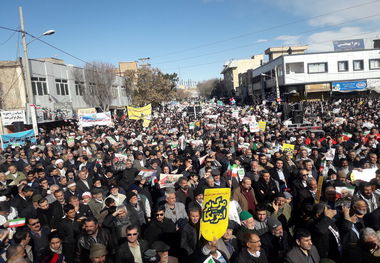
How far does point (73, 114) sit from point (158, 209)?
2788 cm

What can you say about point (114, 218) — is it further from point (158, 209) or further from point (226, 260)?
point (226, 260)

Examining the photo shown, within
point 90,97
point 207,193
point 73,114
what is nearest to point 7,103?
point 73,114

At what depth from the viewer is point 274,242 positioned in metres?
4.16

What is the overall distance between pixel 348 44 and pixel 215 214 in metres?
51.4

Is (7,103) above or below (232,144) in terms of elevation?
above

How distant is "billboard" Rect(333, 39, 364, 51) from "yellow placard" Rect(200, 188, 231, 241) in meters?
49.8

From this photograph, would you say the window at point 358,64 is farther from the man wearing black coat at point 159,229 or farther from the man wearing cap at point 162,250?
the man wearing cap at point 162,250

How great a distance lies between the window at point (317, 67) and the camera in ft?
142

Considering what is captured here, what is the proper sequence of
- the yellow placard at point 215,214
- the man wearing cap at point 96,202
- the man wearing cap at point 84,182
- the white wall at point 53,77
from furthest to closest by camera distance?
1. the white wall at point 53,77
2. the man wearing cap at point 84,182
3. the man wearing cap at point 96,202
4. the yellow placard at point 215,214

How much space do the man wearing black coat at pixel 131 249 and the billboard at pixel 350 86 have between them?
42.8 metres

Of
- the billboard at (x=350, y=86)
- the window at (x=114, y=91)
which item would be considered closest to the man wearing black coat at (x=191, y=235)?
the window at (x=114, y=91)

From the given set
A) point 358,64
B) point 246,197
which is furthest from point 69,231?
point 358,64

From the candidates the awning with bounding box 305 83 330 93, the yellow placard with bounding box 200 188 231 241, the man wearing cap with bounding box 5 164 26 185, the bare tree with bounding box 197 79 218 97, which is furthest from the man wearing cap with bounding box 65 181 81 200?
the bare tree with bounding box 197 79 218 97

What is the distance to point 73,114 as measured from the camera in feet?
98.8
